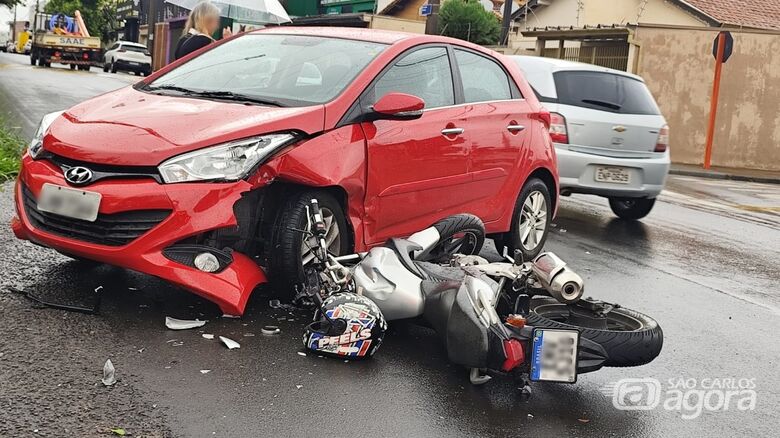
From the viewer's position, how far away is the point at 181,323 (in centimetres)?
499

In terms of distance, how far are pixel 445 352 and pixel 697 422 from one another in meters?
1.27

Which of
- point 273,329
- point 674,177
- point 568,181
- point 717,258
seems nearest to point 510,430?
point 273,329

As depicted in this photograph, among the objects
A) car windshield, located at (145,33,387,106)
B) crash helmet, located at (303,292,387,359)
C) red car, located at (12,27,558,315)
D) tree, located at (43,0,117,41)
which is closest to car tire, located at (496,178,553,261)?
red car, located at (12,27,558,315)

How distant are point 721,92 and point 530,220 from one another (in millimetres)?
17191

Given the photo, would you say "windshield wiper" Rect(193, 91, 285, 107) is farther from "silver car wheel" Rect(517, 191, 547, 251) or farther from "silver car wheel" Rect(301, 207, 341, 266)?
"silver car wheel" Rect(517, 191, 547, 251)

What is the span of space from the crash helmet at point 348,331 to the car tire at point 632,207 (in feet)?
23.4

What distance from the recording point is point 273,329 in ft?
16.7

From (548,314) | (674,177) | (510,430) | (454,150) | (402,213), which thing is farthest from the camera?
(674,177)

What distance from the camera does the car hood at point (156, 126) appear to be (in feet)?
16.2

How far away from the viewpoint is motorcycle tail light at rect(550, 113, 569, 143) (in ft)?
33.9

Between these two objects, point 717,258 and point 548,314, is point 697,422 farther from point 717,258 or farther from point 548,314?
point 717,258

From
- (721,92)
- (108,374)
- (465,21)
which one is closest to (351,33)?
(108,374)

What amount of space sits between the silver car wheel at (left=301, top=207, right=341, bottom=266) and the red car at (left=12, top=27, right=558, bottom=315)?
0.01 metres

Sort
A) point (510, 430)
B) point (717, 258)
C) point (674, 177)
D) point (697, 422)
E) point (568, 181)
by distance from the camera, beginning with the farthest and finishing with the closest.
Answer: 1. point (674, 177)
2. point (568, 181)
3. point (717, 258)
4. point (697, 422)
5. point (510, 430)
